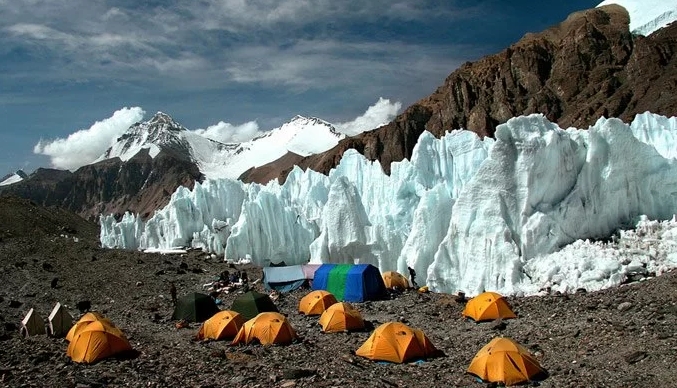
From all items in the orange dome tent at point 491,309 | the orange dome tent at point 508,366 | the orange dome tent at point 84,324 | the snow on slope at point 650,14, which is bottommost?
the orange dome tent at point 508,366

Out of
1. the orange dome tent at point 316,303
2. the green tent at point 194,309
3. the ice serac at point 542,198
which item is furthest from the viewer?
the ice serac at point 542,198

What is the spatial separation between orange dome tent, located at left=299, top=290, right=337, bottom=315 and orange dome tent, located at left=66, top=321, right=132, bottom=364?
8112mm

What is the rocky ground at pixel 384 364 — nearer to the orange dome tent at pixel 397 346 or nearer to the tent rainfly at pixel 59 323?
the orange dome tent at pixel 397 346

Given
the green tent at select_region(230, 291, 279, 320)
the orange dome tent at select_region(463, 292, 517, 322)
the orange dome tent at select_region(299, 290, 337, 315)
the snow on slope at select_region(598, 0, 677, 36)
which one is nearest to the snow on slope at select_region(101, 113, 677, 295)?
the orange dome tent at select_region(463, 292, 517, 322)

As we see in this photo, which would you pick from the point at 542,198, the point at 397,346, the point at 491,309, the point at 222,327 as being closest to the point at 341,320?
the point at 222,327

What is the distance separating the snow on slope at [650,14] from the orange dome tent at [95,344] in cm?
14042

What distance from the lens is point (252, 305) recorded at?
23312mm

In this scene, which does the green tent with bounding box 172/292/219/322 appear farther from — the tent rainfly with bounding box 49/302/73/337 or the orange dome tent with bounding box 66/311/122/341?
the tent rainfly with bounding box 49/302/73/337

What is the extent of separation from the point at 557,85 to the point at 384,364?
Result: 394 feet

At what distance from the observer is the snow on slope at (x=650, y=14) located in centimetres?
13238

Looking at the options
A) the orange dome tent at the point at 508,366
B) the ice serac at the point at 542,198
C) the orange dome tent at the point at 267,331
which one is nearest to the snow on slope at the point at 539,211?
the ice serac at the point at 542,198

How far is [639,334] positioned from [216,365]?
462 inches

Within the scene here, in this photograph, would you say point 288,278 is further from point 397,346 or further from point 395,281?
point 397,346

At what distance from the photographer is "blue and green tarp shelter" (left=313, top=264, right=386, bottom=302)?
87.1 feet
